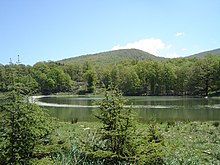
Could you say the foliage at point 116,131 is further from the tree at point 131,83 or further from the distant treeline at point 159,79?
the tree at point 131,83

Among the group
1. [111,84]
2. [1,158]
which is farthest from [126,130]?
[1,158]

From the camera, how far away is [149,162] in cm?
847

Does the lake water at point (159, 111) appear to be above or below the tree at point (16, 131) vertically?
below

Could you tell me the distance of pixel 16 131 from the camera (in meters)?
7.63

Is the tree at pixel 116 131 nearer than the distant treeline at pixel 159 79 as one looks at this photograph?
Yes

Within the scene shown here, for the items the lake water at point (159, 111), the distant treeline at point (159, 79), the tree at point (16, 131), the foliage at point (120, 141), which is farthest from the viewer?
the distant treeline at point (159, 79)

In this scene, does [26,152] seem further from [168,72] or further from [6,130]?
[168,72]

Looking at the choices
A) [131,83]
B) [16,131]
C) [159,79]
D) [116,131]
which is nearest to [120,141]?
[116,131]

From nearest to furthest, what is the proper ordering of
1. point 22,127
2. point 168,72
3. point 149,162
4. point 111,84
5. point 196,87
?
point 22,127, point 149,162, point 111,84, point 196,87, point 168,72

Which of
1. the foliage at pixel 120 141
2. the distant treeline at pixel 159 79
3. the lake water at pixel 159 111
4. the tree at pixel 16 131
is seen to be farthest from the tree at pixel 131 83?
the tree at pixel 16 131

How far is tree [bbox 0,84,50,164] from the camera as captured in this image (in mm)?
7551

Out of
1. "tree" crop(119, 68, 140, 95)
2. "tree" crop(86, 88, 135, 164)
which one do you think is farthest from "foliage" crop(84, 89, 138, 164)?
"tree" crop(119, 68, 140, 95)

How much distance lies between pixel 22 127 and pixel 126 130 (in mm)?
2918

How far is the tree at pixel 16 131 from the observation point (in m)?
7.55
